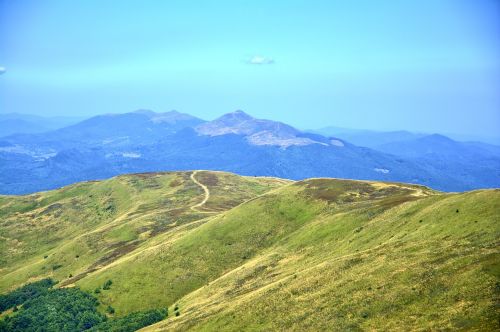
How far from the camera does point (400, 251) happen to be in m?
65.1

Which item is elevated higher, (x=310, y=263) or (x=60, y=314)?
(x=310, y=263)

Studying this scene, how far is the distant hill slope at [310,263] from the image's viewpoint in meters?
50.1

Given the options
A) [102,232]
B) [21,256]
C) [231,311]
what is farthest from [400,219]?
[21,256]

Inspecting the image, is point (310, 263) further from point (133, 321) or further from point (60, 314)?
point (60, 314)

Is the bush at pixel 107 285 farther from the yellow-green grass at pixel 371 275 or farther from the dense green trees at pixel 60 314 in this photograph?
the yellow-green grass at pixel 371 275

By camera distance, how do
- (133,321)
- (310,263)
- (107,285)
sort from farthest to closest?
1. (107,285)
2. (133,321)
3. (310,263)

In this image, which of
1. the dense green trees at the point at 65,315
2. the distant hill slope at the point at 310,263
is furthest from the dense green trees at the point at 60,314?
the distant hill slope at the point at 310,263

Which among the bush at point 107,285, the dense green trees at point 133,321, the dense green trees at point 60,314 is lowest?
the dense green trees at point 60,314

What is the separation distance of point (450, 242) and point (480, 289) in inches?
699

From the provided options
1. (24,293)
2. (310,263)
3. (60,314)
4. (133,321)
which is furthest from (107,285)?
(310,263)

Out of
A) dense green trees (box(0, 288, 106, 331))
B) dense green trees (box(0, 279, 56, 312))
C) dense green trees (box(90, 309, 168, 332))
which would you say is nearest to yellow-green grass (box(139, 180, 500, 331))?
dense green trees (box(90, 309, 168, 332))

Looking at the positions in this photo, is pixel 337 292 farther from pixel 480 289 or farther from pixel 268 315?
pixel 480 289

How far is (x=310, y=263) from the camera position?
82625 millimetres

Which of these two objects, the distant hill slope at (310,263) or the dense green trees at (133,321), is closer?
the distant hill slope at (310,263)
